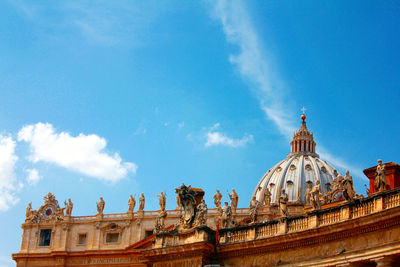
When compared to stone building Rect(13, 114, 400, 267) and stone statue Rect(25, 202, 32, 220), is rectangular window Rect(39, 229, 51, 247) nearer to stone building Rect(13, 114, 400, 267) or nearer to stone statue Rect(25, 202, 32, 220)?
stone statue Rect(25, 202, 32, 220)

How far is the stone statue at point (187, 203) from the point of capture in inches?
1452

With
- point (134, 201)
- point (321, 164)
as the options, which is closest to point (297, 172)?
point (321, 164)

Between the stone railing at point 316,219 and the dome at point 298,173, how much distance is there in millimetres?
121464

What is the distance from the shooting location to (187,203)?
37656 millimetres

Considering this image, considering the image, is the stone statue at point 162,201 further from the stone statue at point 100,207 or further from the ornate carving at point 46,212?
the ornate carving at point 46,212

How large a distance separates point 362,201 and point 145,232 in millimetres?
64508

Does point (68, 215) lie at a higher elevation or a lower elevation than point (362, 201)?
higher

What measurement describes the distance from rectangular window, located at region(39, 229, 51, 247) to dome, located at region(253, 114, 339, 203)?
230 feet

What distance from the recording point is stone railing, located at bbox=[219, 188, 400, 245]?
1141 inches

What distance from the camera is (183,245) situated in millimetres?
34750

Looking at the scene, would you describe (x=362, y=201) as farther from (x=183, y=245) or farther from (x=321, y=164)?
(x=321, y=164)

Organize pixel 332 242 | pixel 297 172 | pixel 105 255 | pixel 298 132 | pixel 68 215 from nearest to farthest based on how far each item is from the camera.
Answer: pixel 332 242 < pixel 105 255 < pixel 68 215 < pixel 297 172 < pixel 298 132

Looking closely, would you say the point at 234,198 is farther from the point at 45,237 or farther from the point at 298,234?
the point at 298,234

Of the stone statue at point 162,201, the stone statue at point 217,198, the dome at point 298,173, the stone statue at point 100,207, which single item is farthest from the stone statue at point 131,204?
the dome at point 298,173
